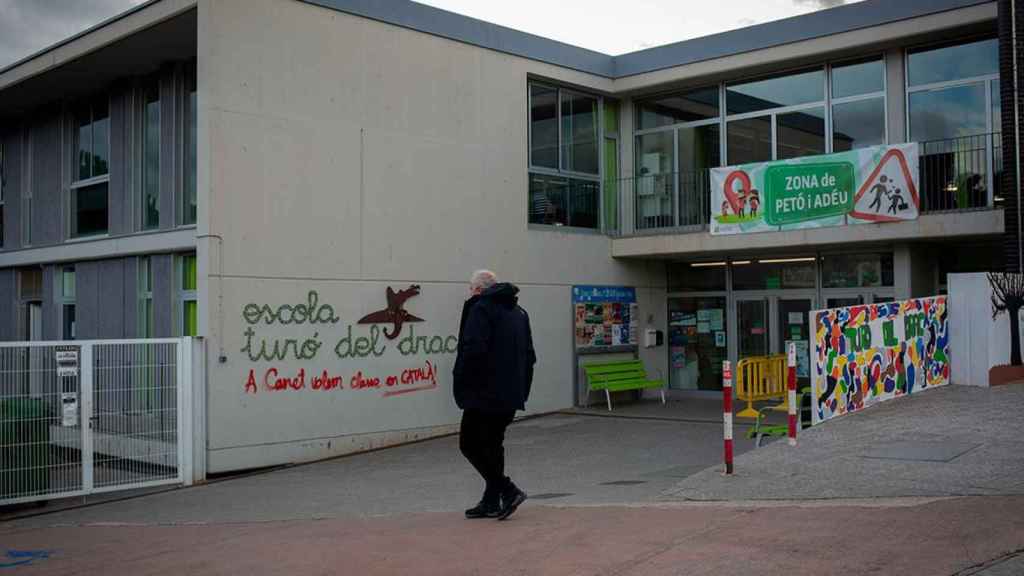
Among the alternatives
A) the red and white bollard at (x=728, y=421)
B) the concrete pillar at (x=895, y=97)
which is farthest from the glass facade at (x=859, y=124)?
the red and white bollard at (x=728, y=421)

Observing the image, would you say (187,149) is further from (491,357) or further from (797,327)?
(797,327)

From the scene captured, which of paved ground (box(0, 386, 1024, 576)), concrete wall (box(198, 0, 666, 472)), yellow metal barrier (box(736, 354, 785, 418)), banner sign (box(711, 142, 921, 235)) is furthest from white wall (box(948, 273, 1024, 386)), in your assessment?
concrete wall (box(198, 0, 666, 472))

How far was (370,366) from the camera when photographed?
13.8 metres

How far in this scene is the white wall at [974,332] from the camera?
13.0 meters

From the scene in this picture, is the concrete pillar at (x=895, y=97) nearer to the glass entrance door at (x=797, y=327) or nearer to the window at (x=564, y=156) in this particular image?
the glass entrance door at (x=797, y=327)

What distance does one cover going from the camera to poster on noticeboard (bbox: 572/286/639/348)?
17.5 m

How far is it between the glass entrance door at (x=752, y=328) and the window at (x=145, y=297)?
10.5m

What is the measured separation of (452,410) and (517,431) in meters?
1.05

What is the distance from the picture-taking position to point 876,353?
38.6 feet

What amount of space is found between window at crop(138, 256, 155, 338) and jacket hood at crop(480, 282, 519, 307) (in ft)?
30.1

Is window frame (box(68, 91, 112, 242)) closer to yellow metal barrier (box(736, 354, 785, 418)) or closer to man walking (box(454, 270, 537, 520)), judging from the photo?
yellow metal barrier (box(736, 354, 785, 418))

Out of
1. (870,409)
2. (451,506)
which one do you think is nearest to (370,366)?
(451,506)

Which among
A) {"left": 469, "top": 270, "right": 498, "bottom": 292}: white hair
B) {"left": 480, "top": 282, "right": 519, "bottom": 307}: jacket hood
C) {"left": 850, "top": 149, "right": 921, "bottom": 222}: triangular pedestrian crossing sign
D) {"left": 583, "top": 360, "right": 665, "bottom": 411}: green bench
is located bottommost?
{"left": 583, "top": 360, "right": 665, "bottom": 411}: green bench

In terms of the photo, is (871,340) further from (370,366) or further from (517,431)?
(370,366)
